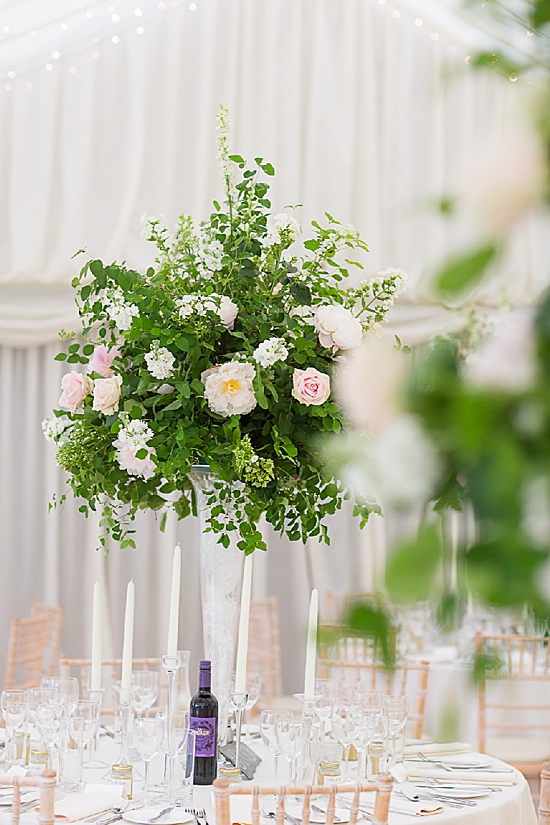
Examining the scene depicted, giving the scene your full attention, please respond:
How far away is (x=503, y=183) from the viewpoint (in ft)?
1.26

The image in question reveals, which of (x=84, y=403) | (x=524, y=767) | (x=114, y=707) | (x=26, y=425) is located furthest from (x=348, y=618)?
(x=26, y=425)

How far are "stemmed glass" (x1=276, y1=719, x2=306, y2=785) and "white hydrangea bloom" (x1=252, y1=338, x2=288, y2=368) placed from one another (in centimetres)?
73

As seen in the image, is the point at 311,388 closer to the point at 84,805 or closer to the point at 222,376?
the point at 222,376

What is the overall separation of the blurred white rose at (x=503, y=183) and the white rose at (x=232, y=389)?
149 cm

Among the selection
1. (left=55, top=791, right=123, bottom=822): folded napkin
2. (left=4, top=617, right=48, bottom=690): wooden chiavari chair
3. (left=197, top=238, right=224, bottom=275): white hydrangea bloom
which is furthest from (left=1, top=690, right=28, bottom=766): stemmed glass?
(left=4, top=617, right=48, bottom=690): wooden chiavari chair

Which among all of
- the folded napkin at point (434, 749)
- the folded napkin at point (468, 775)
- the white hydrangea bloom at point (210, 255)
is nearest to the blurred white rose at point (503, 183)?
the white hydrangea bloom at point (210, 255)

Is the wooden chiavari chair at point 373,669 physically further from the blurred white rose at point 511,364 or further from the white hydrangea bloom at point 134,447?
the white hydrangea bloom at point 134,447

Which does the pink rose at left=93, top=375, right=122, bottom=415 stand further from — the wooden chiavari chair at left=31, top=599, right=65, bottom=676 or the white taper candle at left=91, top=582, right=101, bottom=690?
the wooden chiavari chair at left=31, top=599, right=65, bottom=676

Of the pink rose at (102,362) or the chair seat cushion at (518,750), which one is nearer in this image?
the pink rose at (102,362)

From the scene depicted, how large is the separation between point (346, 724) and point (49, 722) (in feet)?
2.08

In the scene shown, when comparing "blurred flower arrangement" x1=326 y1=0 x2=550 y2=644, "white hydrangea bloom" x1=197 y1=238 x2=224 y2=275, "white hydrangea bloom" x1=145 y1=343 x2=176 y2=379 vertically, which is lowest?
"blurred flower arrangement" x1=326 y1=0 x2=550 y2=644

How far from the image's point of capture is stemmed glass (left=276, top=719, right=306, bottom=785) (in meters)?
1.81

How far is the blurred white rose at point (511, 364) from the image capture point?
1.36 feet

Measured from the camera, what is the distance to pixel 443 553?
→ 1.33ft
